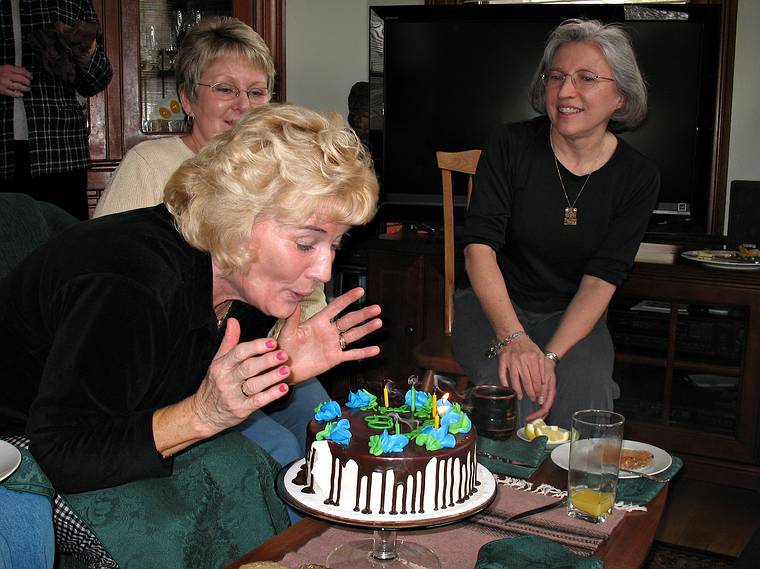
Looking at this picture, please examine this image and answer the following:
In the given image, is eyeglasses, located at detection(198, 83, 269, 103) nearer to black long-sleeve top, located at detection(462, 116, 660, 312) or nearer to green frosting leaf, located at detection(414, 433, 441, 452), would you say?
black long-sleeve top, located at detection(462, 116, 660, 312)

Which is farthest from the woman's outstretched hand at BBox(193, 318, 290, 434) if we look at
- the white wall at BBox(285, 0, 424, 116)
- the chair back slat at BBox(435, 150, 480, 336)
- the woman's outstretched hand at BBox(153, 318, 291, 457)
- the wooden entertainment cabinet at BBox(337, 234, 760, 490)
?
the white wall at BBox(285, 0, 424, 116)

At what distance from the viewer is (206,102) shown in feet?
7.52

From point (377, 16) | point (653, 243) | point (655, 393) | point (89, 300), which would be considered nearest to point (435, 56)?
point (377, 16)

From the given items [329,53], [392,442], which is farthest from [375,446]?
[329,53]

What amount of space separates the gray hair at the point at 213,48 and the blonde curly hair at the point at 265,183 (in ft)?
3.00

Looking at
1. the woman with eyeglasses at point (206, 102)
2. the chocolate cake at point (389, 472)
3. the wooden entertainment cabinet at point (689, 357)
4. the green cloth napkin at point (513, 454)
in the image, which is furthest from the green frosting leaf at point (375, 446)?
the wooden entertainment cabinet at point (689, 357)

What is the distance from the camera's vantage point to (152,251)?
1362 millimetres

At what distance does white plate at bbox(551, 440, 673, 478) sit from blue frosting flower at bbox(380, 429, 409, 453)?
0.41m

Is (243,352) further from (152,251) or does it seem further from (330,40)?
(330,40)

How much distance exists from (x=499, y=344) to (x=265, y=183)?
1054mm

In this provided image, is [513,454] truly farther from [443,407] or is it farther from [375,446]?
[375,446]

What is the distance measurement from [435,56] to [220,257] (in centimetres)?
200

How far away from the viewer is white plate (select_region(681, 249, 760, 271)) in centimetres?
271

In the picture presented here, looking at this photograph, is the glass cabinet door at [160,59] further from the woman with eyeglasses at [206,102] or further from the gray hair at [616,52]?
the gray hair at [616,52]
